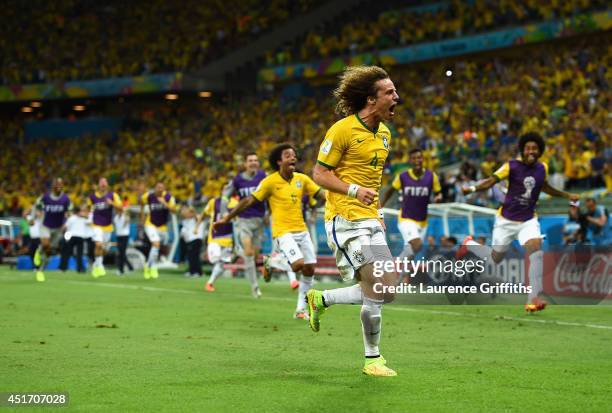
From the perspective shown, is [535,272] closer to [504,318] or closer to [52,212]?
[504,318]

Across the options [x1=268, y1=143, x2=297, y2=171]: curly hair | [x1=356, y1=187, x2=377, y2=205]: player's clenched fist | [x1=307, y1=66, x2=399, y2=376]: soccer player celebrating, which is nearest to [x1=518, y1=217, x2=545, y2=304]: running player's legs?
[x1=268, y1=143, x2=297, y2=171]: curly hair

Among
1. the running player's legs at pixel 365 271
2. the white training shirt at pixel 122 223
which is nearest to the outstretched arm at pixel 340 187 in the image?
the running player's legs at pixel 365 271

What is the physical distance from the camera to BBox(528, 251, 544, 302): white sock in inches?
584

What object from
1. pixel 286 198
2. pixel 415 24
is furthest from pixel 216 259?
pixel 415 24

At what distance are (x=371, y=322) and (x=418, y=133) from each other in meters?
27.1

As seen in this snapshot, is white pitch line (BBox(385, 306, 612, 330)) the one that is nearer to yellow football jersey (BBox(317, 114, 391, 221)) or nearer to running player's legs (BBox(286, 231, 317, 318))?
running player's legs (BBox(286, 231, 317, 318))

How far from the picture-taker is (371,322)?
8719mm

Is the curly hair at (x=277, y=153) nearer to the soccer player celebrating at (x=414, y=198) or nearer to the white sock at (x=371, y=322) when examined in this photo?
the soccer player celebrating at (x=414, y=198)

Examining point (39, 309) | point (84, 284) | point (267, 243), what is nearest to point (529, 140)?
point (39, 309)

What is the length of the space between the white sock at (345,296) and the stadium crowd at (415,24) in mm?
29007

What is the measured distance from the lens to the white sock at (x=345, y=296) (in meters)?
9.00

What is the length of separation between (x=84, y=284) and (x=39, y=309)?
714 cm

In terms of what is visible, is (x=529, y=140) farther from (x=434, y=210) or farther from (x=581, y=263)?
(x=434, y=210)

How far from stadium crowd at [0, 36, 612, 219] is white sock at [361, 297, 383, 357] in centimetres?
1692
